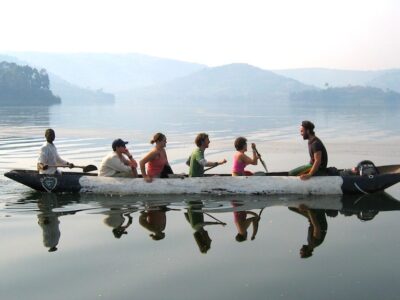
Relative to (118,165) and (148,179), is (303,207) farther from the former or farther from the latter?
(118,165)

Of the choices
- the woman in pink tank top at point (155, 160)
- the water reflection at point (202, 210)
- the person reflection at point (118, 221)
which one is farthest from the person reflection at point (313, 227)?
the woman in pink tank top at point (155, 160)

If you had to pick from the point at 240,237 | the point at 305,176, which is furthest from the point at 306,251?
the point at 305,176

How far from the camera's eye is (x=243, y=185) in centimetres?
1455

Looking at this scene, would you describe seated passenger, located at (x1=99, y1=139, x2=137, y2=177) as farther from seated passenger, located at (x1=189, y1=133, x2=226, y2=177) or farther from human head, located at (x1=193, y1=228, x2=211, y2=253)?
human head, located at (x1=193, y1=228, x2=211, y2=253)

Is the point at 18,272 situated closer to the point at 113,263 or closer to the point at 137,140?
the point at 113,263

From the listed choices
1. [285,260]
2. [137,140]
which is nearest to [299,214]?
[285,260]

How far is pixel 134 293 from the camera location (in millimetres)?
7469

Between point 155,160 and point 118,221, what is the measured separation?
3.25 m

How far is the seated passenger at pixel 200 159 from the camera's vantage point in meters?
14.1

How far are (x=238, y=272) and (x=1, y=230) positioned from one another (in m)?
5.78

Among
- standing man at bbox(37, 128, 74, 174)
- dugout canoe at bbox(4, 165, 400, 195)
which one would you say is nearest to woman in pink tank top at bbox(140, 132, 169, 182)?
dugout canoe at bbox(4, 165, 400, 195)

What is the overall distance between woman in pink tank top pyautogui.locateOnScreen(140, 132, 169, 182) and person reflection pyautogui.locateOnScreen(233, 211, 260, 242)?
3.04 m

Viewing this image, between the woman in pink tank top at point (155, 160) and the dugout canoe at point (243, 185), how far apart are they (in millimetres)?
284

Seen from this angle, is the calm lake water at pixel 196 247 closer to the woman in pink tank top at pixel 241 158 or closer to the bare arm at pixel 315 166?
the bare arm at pixel 315 166
